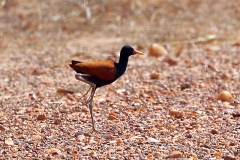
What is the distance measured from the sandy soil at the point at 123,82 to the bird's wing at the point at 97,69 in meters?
0.48

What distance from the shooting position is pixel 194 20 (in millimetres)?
10398

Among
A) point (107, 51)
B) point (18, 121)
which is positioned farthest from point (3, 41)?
point (18, 121)

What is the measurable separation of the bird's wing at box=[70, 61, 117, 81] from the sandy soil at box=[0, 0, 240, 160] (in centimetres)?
48

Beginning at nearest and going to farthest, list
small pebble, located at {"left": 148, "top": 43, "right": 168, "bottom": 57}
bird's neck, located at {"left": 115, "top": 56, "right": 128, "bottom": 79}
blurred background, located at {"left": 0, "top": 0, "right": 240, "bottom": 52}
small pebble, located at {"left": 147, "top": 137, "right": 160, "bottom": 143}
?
small pebble, located at {"left": 147, "top": 137, "right": 160, "bottom": 143} < bird's neck, located at {"left": 115, "top": 56, "right": 128, "bottom": 79} < small pebble, located at {"left": 148, "top": 43, "right": 168, "bottom": 57} < blurred background, located at {"left": 0, "top": 0, "right": 240, "bottom": 52}

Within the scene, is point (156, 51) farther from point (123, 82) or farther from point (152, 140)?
point (152, 140)

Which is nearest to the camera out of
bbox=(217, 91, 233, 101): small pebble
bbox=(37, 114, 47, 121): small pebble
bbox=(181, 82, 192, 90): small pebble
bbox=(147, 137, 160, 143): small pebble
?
bbox=(147, 137, 160, 143): small pebble

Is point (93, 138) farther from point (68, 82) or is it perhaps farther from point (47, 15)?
point (47, 15)

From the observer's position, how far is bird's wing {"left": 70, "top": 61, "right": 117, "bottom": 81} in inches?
191

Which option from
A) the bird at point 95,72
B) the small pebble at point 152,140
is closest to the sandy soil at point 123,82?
the small pebble at point 152,140

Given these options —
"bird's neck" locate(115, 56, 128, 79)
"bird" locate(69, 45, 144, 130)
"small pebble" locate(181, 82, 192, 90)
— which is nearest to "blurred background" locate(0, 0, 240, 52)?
"small pebble" locate(181, 82, 192, 90)

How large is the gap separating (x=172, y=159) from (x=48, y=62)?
164 inches

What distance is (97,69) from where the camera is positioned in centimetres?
489

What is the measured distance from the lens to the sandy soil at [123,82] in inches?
181

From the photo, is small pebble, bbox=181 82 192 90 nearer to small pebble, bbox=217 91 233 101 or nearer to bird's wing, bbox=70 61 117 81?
small pebble, bbox=217 91 233 101
